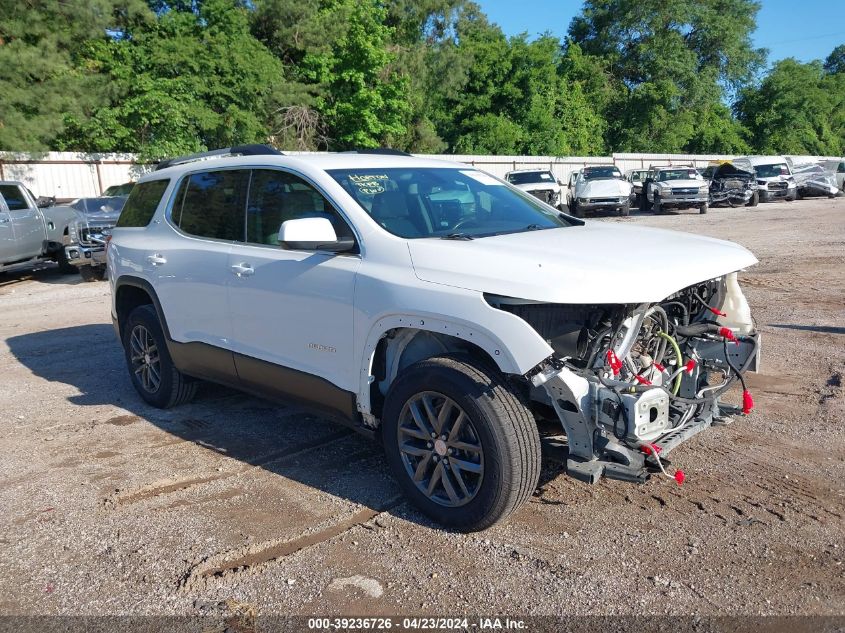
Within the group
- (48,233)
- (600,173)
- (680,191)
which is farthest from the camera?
(600,173)

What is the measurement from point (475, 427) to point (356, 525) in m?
0.89

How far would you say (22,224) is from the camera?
13406mm

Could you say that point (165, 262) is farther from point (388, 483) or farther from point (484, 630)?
point (484, 630)

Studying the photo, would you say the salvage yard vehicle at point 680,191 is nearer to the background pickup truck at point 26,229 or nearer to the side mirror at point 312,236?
the background pickup truck at point 26,229

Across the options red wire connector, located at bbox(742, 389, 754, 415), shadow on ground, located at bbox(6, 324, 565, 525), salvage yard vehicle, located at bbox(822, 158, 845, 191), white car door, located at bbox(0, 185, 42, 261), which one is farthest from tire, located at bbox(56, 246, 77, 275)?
salvage yard vehicle, located at bbox(822, 158, 845, 191)

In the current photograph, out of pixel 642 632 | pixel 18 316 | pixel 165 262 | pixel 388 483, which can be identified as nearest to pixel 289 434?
pixel 388 483

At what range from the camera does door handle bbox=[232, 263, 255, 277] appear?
4609 mm

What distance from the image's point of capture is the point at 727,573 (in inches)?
129

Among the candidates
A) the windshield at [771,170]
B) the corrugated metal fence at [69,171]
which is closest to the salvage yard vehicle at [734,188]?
the windshield at [771,170]

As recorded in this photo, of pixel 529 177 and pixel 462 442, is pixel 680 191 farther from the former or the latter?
pixel 462 442

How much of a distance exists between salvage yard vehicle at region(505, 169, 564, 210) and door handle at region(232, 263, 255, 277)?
21.3m

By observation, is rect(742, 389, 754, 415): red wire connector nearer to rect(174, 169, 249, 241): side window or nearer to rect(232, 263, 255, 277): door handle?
rect(232, 263, 255, 277): door handle

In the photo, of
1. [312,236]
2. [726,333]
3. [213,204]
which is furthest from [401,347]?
[213,204]

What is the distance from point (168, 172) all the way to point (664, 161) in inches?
1795
